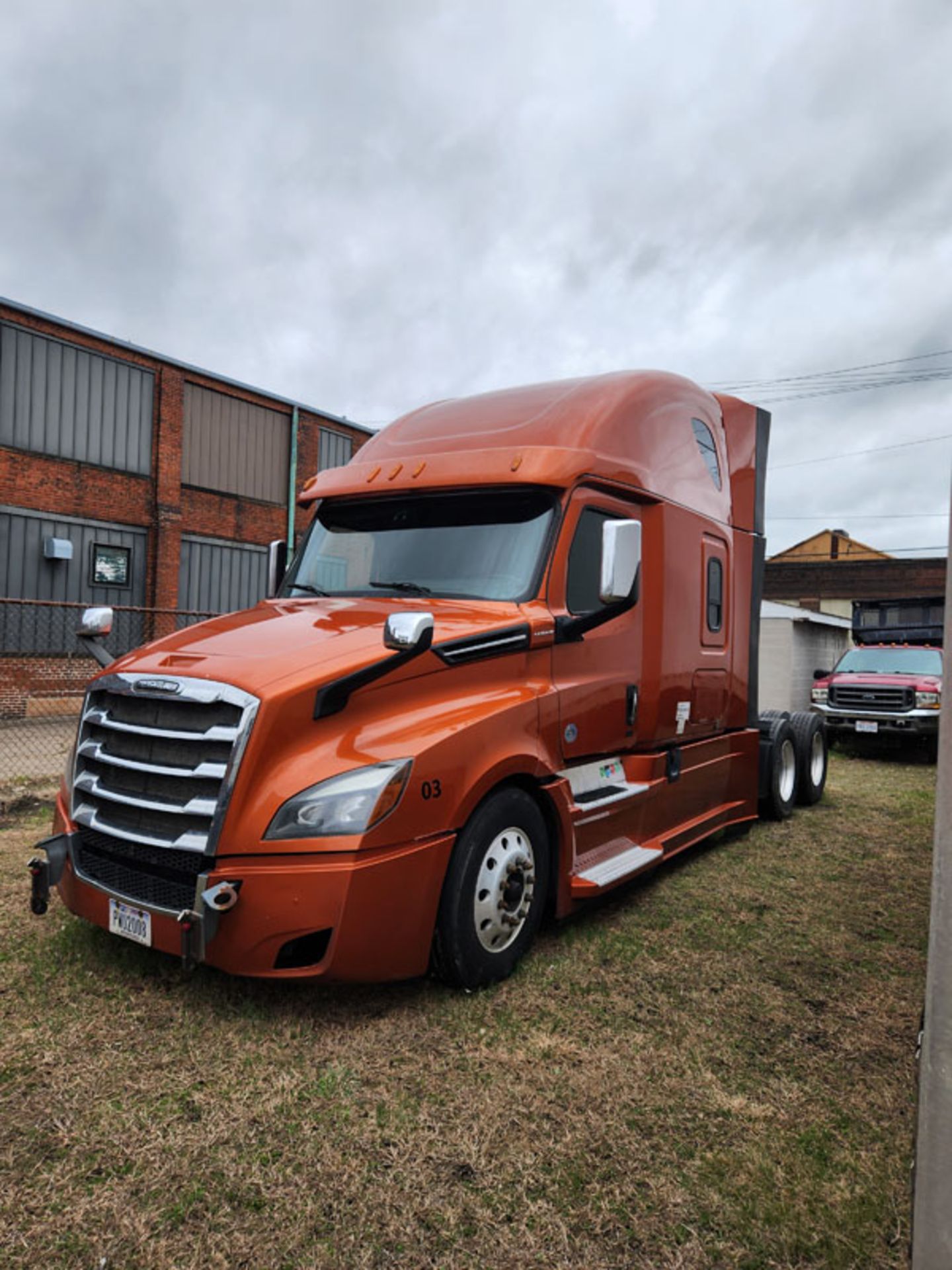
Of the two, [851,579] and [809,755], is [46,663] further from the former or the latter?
[851,579]

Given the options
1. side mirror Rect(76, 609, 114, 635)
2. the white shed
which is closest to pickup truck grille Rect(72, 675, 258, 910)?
side mirror Rect(76, 609, 114, 635)

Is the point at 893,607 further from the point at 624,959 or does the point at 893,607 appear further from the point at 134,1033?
the point at 134,1033

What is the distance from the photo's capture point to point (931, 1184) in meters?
1.58

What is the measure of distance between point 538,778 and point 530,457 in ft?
5.64

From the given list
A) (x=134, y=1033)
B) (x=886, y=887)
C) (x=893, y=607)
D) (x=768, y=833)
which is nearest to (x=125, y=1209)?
(x=134, y=1033)

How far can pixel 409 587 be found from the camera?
4.49m

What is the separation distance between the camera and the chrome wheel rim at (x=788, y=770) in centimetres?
777

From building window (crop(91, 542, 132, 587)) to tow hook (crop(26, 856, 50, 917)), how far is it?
1557 centimetres

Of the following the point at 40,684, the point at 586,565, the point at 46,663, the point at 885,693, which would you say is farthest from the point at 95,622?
the point at 46,663

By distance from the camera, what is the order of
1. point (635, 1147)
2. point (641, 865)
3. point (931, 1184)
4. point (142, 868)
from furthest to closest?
1. point (641, 865)
2. point (142, 868)
3. point (635, 1147)
4. point (931, 1184)

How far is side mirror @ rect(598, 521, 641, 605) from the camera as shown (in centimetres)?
432

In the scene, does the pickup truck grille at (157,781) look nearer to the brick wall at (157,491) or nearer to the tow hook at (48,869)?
the tow hook at (48,869)

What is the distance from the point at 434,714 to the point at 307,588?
1639 mm

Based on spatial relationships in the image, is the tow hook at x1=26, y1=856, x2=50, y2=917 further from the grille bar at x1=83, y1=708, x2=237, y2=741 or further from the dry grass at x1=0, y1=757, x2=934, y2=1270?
the grille bar at x1=83, y1=708, x2=237, y2=741
